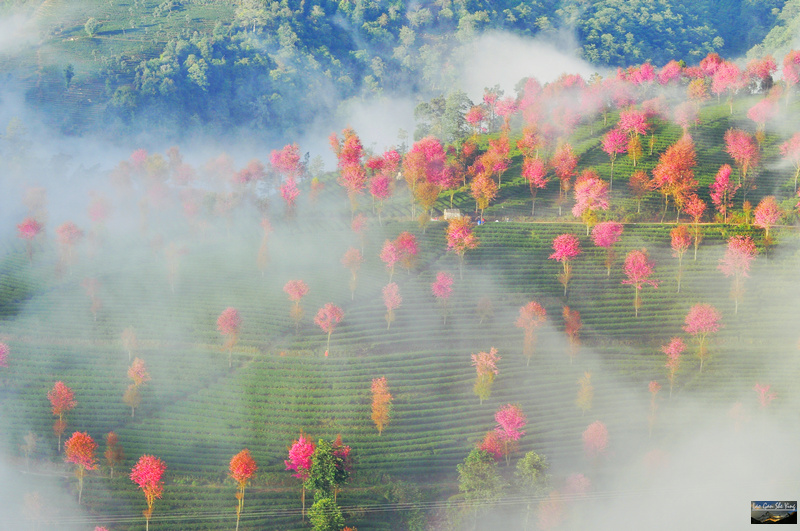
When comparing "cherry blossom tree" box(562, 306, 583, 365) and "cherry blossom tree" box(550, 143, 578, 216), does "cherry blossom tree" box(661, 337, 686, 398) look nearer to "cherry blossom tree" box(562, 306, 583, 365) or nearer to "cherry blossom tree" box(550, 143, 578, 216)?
"cherry blossom tree" box(562, 306, 583, 365)

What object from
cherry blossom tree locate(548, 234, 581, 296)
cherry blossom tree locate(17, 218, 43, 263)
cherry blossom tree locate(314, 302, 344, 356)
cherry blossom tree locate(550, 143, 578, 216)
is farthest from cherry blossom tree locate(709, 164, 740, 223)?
cherry blossom tree locate(17, 218, 43, 263)

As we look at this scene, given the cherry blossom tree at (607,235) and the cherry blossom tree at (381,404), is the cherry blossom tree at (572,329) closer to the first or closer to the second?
the cherry blossom tree at (607,235)

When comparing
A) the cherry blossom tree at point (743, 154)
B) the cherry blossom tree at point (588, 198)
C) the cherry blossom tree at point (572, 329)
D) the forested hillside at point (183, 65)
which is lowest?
the cherry blossom tree at point (572, 329)

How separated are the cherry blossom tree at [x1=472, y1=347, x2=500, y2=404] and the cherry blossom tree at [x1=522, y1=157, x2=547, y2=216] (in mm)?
31936

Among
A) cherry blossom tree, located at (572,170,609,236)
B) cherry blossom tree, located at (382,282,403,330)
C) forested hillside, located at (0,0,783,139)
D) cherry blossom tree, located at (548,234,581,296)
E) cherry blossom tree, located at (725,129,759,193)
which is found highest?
forested hillside, located at (0,0,783,139)

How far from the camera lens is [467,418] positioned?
7950 centimetres

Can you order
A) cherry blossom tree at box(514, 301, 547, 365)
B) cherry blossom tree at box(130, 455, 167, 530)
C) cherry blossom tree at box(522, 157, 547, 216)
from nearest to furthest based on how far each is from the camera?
cherry blossom tree at box(130, 455, 167, 530) < cherry blossom tree at box(514, 301, 547, 365) < cherry blossom tree at box(522, 157, 547, 216)

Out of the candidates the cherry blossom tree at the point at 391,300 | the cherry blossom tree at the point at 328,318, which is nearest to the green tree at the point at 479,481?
the cherry blossom tree at the point at 391,300

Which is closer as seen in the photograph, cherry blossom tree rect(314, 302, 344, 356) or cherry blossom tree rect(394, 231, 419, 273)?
cherry blossom tree rect(314, 302, 344, 356)

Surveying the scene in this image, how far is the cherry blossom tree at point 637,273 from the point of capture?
92438 millimetres

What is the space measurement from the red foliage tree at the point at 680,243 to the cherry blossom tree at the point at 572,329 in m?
15.3

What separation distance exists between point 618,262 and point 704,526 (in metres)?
36.0

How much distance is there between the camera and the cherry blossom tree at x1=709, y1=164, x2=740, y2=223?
107438 millimetres

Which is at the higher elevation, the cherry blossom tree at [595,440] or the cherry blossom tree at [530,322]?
the cherry blossom tree at [530,322]
